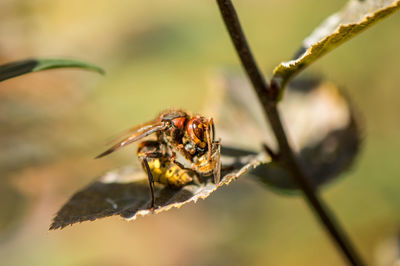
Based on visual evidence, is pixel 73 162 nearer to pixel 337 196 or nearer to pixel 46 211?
pixel 46 211

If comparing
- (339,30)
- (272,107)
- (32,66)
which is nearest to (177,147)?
(272,107)

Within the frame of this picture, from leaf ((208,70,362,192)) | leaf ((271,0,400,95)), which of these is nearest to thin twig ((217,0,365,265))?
leaf ((271,0,400,95))

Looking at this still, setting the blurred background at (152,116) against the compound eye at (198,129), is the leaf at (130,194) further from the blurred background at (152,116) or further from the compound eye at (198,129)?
the blurred background at (152,116)

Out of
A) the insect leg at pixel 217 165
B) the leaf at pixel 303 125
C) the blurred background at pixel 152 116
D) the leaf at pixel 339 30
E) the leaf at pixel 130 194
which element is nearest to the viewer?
the leaf at pixel 339 30

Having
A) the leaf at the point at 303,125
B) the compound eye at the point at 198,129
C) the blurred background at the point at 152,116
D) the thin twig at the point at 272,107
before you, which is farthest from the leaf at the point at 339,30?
the blurred background at the point at 152,116

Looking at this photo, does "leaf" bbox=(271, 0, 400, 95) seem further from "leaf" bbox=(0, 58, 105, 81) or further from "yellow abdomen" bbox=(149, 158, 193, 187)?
"leaf" bbox=(0, 58, 105, 81)

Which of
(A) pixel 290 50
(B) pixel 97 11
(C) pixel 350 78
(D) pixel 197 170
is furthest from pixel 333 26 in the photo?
(B) pixel 97 11
